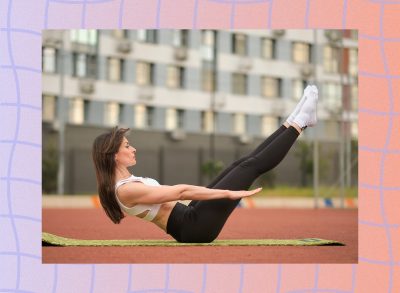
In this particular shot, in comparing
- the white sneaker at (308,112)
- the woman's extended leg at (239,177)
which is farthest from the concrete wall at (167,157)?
the white sneaker at (308,112)

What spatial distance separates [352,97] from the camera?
40.5 feet

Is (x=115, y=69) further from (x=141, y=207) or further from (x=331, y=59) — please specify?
(x=141, y=207)

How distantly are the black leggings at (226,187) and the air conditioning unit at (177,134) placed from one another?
1493 cm

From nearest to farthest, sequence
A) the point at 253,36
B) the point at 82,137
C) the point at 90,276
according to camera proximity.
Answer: the point at 90,276 < the point at 82,137 < the point at 253,36

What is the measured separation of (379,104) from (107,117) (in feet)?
44.6

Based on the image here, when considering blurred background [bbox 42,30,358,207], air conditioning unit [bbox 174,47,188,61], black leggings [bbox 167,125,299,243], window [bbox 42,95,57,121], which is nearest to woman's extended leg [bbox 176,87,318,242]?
black leggings [bbox 167,125,299,243]

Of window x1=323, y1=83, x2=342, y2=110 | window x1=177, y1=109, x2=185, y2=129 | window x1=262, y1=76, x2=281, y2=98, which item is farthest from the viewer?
window x1=177, y1=109, x2=185, y2=129

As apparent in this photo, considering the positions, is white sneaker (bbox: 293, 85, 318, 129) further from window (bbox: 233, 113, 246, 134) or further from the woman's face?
window (bbox: 233, 113, 246, 134)

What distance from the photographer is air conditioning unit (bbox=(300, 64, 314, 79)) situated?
1515 centimetres

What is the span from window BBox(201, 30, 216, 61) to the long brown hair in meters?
13.7

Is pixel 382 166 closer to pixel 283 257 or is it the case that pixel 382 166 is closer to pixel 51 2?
pixel 283 257

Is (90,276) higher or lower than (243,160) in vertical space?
lower

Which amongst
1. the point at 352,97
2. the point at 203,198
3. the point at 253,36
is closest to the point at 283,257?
the point at 203,198

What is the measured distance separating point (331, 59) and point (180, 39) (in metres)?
6.83
